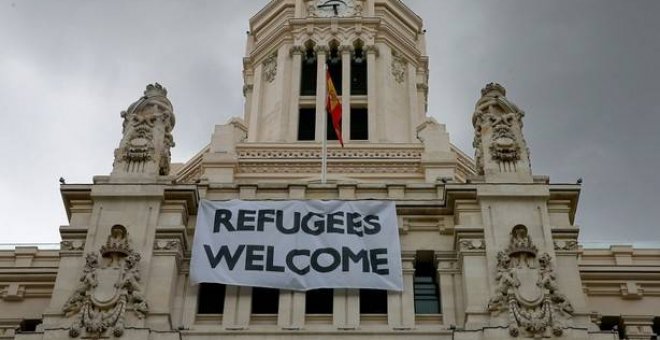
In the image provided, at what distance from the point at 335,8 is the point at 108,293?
39.7 meters

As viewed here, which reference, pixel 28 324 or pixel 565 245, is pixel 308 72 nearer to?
pixel 28 324

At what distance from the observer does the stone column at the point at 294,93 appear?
62.3m

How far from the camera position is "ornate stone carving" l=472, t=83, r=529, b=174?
39.6m

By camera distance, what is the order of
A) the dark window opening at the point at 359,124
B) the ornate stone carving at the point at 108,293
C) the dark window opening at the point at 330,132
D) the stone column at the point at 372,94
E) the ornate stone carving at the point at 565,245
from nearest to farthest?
the ornate stone carving at the point at 108,293 → the ornate stone carving at the point at 565,245 → the stone column at the point at 372,94 → the dark window opening at the point at 330,132 → the dark window opening at the point at 359,124

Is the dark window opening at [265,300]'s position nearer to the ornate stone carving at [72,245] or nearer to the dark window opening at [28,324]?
the ornate stone carving at [72,245]

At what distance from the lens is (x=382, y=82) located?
65812mm

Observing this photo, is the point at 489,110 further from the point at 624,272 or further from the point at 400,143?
the point at 400,143

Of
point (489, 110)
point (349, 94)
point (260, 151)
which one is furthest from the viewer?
point (349, 94)

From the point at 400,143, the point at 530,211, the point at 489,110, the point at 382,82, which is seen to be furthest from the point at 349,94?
the point at 530,211

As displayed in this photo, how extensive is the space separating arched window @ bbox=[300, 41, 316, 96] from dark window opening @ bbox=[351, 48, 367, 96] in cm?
253

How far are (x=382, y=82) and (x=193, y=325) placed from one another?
33.0 metres

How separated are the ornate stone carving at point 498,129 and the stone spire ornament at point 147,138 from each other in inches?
478

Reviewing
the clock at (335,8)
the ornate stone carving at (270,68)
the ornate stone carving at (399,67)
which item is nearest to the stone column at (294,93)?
the ornate stone carving at (270,68)

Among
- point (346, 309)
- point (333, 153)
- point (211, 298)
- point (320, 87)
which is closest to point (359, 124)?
point (320, 87)
